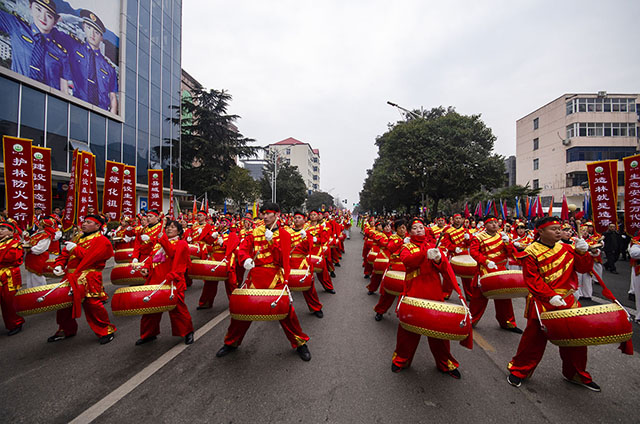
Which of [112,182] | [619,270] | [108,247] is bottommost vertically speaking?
[619,270]

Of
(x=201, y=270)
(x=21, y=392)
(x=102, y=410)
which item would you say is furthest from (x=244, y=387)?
(x=201, y=270)

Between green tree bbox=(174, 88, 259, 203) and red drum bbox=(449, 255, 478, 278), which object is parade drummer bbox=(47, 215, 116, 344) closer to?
red drum bbox=(449, 255, 478, 278)

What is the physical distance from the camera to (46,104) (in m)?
14.8

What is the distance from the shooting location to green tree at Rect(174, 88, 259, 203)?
25.9 meters

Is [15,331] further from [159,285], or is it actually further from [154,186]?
[154,186]

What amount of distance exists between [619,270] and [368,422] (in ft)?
40.7

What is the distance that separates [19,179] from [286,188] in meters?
31.8

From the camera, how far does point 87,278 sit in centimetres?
398

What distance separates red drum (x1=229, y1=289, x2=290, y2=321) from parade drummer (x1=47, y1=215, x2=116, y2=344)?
7.20 feet

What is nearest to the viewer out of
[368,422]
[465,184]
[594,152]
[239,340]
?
[368,422]

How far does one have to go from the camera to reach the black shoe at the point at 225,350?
142 inches

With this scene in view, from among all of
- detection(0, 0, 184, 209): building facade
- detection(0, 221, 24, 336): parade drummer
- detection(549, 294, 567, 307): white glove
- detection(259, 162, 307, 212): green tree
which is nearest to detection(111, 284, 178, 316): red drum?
detection(0, 221, 24, 336): parade drummer

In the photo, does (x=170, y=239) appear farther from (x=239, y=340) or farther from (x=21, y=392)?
(x=21, y=392)

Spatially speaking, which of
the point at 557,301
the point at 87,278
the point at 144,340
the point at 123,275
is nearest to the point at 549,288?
the point at 557,301
